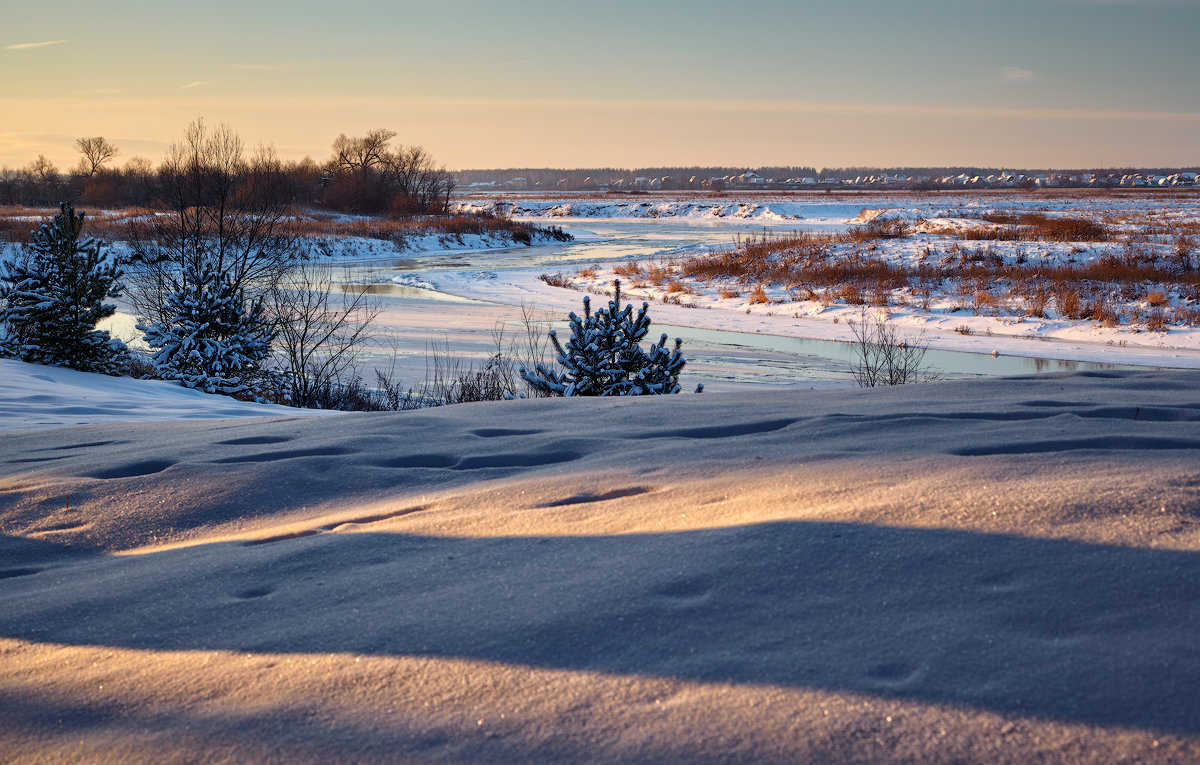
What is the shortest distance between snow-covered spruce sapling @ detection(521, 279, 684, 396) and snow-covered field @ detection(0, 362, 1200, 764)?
187 inches

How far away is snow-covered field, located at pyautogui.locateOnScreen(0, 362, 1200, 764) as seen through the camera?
169 cm

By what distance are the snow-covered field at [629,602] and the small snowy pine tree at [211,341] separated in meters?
8.42

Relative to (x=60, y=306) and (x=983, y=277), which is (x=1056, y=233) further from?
(x=60, y=306)

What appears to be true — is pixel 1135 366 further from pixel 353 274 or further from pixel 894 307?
pixel 353 274

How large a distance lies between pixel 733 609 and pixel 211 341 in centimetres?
1176

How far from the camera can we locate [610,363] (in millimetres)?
9094

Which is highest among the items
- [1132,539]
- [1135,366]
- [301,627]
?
[1132,539]

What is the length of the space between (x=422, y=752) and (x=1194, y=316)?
2037cm

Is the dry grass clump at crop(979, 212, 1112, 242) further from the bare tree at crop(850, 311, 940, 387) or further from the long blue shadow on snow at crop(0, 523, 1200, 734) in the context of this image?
the long blue shadow on snow at crop(0, 523, 1200, 734)

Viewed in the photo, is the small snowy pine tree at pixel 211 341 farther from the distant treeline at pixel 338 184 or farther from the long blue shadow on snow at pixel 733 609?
the distant treeline at pixel 338 184

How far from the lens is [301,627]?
228 cm

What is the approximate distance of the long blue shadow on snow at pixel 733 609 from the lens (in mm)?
1782

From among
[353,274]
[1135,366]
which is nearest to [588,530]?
[1135,366]

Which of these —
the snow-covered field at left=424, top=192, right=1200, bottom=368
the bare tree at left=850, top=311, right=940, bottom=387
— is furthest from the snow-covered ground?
the snow-covered field at left=424, top=192, right=1200, bottom=368
